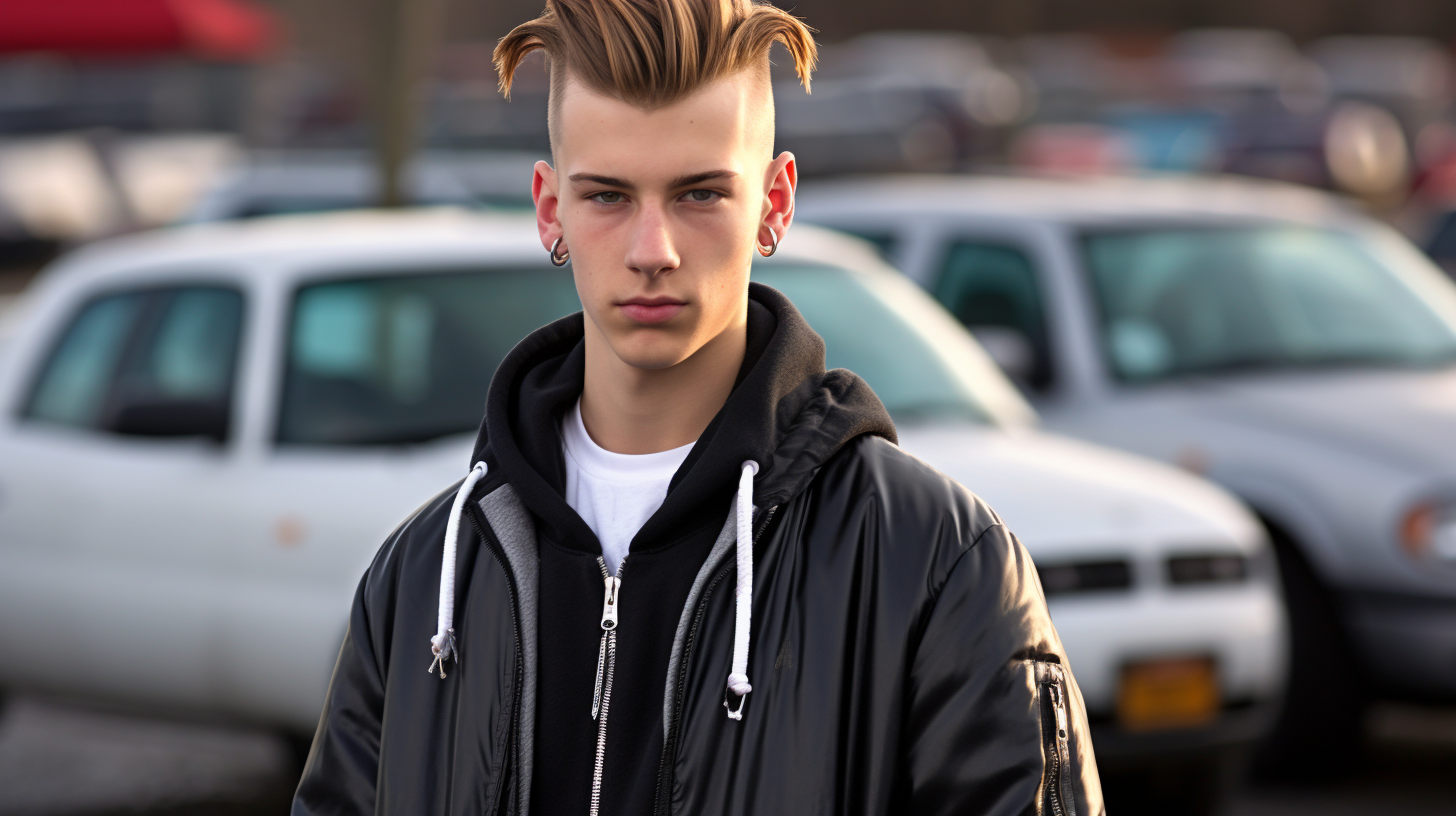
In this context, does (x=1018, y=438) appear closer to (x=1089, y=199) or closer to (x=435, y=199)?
(x=1089, y=199)

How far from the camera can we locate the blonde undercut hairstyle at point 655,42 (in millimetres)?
1829

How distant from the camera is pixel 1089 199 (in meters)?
7.23

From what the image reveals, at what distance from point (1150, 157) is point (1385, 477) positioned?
21879 mm

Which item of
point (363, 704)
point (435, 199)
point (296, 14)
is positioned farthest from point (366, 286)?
point (296, 14)

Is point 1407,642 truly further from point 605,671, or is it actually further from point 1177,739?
point 605,671

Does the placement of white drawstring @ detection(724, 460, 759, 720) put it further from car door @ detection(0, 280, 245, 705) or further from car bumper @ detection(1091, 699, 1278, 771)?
car door @ detection(0, 280, 245, 705)

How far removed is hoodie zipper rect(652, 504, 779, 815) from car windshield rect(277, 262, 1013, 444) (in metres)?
3.25

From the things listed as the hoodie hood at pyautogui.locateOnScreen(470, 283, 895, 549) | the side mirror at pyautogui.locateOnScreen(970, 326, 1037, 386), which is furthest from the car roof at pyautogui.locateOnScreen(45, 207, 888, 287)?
the hoodie hood at pyautogui.locateOnScreen(470, 283, 895, 549)

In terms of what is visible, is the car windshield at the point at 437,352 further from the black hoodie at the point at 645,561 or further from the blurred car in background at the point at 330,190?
the blurred car in background at the point at 330,190

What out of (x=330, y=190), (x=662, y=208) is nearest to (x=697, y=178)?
(x=662, y=208)

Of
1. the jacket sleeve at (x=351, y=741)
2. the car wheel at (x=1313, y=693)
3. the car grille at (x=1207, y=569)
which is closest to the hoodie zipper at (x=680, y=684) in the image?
the jacket sleeve at (x=351, y=741)

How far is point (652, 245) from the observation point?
1.84 metres

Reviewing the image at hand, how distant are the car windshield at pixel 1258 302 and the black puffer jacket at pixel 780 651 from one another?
4.62m

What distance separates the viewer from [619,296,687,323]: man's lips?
1861mm
